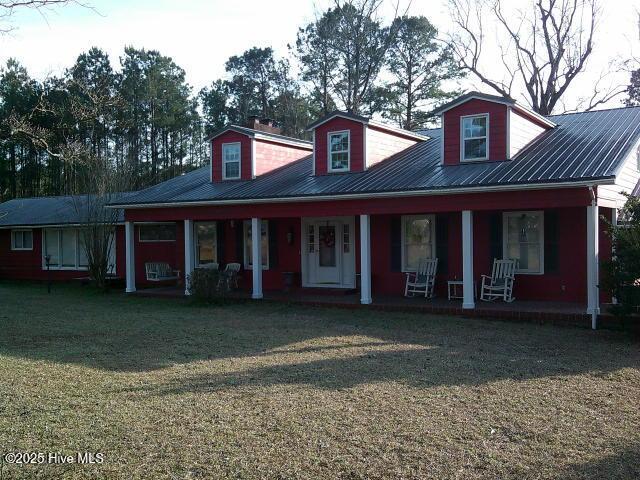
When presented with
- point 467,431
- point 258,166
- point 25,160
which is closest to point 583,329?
point 467,431

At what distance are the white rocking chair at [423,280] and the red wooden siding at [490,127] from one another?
2.50m

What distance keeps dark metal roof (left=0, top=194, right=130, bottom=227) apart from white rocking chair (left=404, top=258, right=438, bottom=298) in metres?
9.96

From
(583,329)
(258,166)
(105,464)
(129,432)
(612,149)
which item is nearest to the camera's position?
(105,464)

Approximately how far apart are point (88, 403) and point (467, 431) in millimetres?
3755

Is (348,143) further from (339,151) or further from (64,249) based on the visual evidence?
(64,249)

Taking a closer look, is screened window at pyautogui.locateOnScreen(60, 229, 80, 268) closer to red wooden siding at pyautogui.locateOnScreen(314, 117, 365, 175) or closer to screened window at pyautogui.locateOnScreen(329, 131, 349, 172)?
red wooden siding at pyautogui.locateOnScreen(314, 117, 365, 175)

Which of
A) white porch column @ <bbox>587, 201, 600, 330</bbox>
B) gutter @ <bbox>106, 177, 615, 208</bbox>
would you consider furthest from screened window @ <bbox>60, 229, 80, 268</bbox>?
white porch column @ <bbox>587, 201, 600, 330</bbox>

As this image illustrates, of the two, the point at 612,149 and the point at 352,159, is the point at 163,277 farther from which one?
the point at 612,149

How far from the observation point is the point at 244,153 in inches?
704

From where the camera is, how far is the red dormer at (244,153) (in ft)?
58.4

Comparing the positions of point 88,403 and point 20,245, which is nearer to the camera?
point 88,403

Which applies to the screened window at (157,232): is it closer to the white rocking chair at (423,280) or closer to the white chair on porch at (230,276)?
the white chair on porch at (230,276)

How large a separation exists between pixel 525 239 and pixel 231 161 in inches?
341

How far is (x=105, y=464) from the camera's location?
4.73m
